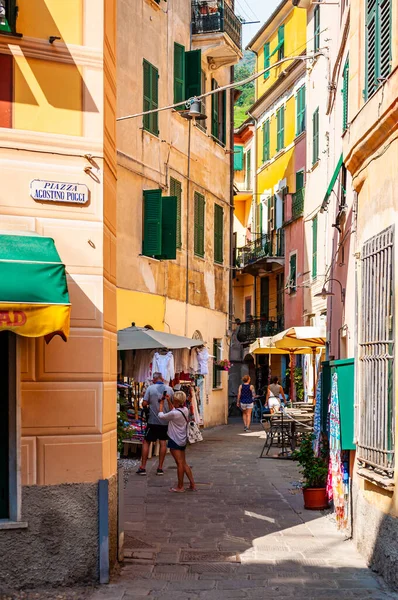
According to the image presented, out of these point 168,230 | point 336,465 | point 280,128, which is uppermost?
point 280,128

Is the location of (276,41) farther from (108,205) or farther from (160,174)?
(108,205)

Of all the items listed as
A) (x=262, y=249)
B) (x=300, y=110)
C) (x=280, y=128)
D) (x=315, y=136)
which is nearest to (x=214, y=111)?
(x=315, y=136)

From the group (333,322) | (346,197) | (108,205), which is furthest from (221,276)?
(108,205)

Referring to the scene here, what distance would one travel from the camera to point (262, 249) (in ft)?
138

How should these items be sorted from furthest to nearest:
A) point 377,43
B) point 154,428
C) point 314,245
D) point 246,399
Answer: point 314,245
point 246,399
point 154,428
point 377,43

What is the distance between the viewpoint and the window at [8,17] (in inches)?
353

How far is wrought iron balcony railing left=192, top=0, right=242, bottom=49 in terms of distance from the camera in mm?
27453

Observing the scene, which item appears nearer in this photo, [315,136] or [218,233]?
[315,136]

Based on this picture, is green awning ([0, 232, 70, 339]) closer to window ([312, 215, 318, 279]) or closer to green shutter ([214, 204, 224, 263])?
Result: window ([312, 215, 318, 279])

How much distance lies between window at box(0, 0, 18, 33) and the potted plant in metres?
6.76

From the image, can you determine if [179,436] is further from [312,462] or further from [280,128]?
[280,128]

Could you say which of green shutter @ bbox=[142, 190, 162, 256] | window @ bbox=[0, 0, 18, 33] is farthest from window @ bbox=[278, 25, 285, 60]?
window @ bbox=[0, 0, 18, 33]

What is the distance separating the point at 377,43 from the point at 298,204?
81.1 ft

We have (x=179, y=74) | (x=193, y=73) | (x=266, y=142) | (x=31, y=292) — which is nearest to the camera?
(x=31, y=292)
